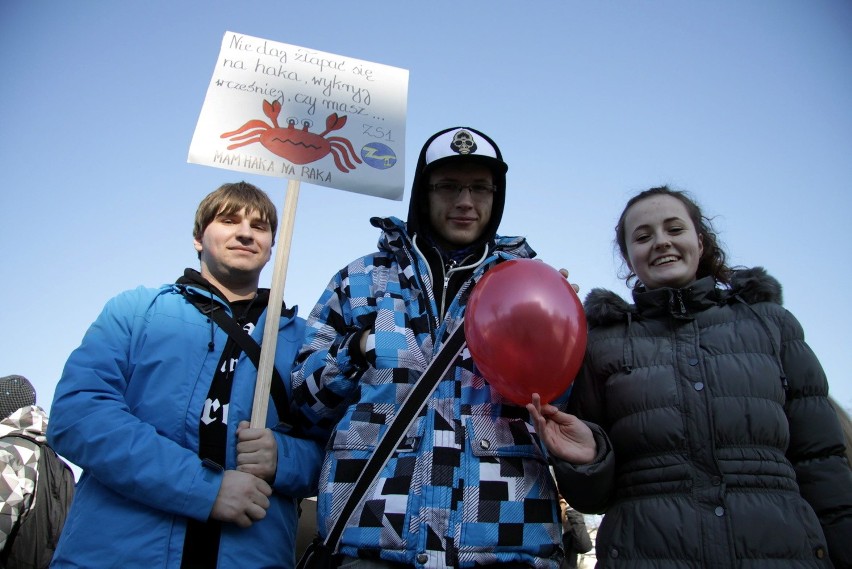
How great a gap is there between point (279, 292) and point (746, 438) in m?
1.87

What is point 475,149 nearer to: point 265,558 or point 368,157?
point 368,157

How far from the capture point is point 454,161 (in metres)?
2.85

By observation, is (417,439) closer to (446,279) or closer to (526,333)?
(526,333)

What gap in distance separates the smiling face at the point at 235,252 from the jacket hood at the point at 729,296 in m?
1.55

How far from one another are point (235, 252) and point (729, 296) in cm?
215

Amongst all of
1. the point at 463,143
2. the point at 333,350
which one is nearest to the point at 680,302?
the point at 463,143

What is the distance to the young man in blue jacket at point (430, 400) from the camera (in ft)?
6.86

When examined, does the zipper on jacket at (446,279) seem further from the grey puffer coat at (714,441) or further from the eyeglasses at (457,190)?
the grey puffer coat at (714,441)

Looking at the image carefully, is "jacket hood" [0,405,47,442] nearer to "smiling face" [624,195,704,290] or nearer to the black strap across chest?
the black strap across chest

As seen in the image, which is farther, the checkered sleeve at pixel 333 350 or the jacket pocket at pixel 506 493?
the checkered sleeve at pixel 333 350

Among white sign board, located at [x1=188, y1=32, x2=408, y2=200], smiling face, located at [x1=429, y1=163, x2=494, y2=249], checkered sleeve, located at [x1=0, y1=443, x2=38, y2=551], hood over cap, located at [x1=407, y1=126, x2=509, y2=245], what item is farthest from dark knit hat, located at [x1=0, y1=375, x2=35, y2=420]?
smiling face, located at [x1=429, y1=163, x2=494, y2=249]

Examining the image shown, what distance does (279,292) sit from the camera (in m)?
2.73

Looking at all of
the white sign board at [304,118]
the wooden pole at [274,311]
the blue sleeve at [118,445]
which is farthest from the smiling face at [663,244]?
the blue sleeve at [118,445]

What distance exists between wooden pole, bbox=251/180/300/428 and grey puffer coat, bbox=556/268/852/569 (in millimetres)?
1158
